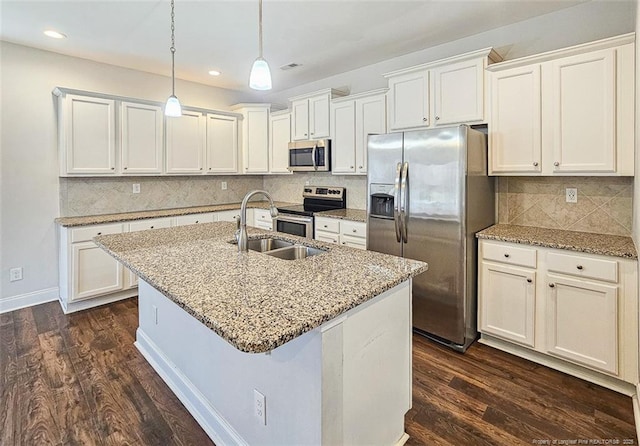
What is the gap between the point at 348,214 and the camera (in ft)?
12.5

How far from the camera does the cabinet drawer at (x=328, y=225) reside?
12.2 ft

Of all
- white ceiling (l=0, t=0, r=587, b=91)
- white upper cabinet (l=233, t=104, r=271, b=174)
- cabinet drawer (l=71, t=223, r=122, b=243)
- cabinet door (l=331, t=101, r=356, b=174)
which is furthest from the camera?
white upper cabinet (l=233, t=104, r=271, b=174)

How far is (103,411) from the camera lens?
6.59ft

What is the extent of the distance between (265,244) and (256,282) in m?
1.01

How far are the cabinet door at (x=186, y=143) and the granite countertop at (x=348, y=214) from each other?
6.01ft

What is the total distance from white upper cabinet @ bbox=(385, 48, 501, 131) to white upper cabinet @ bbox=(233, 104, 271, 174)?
214 cm

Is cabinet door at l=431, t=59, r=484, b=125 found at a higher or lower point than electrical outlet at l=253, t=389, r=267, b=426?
higher

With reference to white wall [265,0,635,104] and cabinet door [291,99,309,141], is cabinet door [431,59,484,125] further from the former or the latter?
cabinet door [291,99,309,141]

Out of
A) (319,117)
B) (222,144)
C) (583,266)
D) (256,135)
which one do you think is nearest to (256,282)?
(583,266)

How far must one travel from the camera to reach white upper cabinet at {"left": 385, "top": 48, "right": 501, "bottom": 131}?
109 inches

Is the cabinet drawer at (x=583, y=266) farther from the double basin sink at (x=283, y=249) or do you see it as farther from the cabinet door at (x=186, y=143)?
the cabinet door at (x=186, y=143)

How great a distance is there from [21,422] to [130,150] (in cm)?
281

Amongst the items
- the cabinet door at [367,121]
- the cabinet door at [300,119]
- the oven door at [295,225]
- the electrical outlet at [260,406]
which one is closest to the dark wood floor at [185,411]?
the electrical outlet at [260,406]

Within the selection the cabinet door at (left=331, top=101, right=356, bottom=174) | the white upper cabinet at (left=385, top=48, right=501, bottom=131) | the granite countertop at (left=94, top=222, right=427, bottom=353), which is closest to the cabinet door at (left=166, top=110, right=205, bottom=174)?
the cabinet door at (left=331, top=101, right=356, bottom=174)
